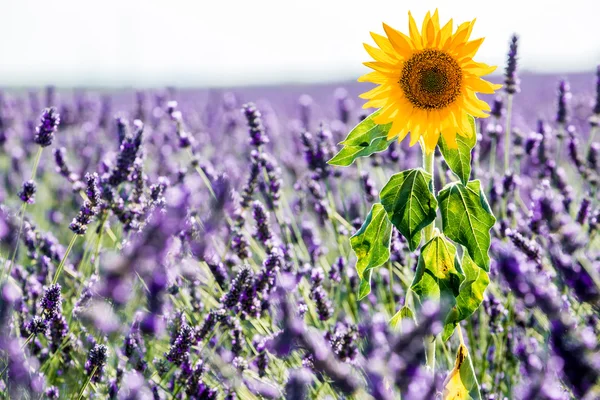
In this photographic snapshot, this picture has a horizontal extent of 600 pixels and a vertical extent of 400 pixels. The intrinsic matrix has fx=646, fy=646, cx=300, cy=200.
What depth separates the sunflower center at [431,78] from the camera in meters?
1.25

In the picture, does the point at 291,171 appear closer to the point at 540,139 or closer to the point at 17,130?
the point at 540,139

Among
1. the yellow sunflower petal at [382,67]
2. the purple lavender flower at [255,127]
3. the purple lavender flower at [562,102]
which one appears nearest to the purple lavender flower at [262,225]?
the purple lavender flower at [255,127]

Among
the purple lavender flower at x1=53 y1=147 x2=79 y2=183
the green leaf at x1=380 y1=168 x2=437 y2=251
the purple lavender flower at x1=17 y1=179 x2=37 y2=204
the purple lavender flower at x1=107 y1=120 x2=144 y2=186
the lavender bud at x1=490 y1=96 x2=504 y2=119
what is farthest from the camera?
the lavender bud at x1=490 y1=96 x2=504 y2=119

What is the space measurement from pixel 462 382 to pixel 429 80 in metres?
0.58

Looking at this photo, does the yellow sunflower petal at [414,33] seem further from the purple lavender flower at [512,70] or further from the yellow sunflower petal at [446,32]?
the purple lavender flower at [512,70]

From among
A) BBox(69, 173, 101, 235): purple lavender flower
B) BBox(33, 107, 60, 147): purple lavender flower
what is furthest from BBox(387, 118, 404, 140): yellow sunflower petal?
BBox(33, 107, 60, 147): purple lavender flower

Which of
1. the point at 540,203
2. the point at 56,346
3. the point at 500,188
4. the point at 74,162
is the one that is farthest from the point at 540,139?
the point at 74,162

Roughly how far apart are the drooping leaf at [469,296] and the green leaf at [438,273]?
0.10 feet

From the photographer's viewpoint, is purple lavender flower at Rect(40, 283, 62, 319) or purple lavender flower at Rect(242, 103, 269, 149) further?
purple lavender flower at Rect(242, 103, 269, 149)

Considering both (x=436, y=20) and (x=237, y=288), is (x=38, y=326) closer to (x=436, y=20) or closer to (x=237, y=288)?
(x=237, y=288)

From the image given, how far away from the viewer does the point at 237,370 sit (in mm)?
1452

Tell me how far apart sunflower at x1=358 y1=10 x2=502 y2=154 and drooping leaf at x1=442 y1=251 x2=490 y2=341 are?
10.3 inches

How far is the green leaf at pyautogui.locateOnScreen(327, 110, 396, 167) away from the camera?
50.8 inches

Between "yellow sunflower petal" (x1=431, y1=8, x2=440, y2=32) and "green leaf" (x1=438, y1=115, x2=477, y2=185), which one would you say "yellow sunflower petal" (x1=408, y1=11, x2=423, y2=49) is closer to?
"yellow sunflower petal" (x1=431, y1=8, x2=440, y2=32)
